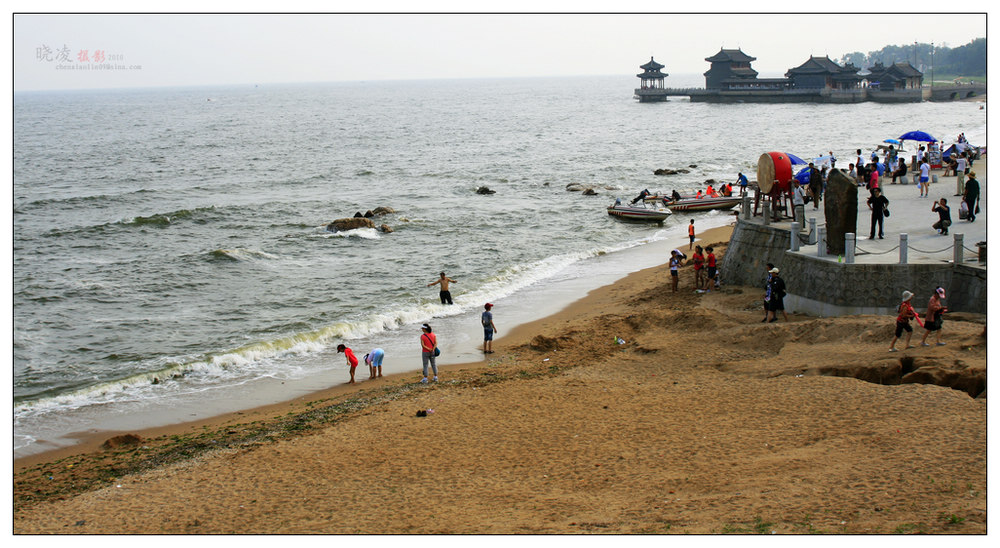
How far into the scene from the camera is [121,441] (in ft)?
46.9

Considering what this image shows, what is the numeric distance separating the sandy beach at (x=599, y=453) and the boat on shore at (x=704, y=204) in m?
21.2

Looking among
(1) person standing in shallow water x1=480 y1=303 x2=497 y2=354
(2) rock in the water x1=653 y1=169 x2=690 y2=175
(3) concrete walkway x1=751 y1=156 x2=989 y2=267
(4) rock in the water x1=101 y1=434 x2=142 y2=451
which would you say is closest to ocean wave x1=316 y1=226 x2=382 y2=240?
(1) person standing in shallow water x1=480 y1=303 x2=497 y2=354

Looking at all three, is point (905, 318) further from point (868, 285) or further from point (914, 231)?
point (914, 231)

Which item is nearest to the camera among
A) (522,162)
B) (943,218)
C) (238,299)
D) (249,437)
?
(249,437)

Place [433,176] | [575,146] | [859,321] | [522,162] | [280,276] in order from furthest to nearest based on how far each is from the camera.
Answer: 1. [575,146]
2. [522,162]
3. [433,176]
4. [280,276]
5. [859,321]

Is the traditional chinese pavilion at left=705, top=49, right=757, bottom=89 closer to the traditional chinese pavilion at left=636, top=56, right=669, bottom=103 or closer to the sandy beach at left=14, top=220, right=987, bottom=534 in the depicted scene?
the traditional chinese pavilion at left=636, top=56, right=669, bottom=103

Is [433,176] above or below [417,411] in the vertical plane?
above

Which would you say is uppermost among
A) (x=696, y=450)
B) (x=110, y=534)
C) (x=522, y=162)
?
(x=522, y=162)

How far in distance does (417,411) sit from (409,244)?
1934cm

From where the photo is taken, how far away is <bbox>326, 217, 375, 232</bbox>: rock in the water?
35.6m

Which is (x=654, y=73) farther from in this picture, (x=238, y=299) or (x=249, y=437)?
(x=249, y=437)

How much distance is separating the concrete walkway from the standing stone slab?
393 mm

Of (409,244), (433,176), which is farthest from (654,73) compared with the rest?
(409,244)

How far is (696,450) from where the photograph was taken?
1117 centimetres
